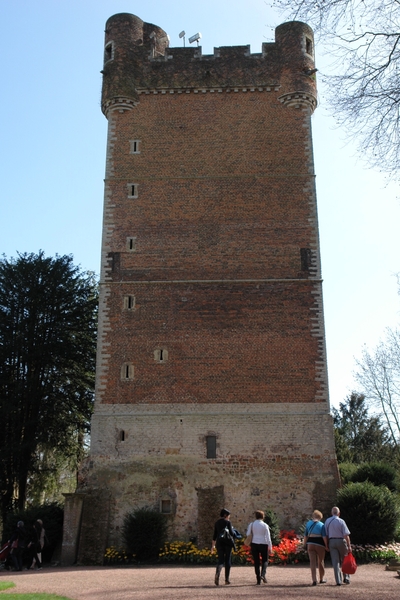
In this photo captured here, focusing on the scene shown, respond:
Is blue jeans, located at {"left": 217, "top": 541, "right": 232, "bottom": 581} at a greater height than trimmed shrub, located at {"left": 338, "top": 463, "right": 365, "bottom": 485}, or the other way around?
trimmed shrub, located at {"left": 338, "top": 463, "right": 365, "bottom": 485}

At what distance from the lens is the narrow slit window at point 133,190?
23.1 meters

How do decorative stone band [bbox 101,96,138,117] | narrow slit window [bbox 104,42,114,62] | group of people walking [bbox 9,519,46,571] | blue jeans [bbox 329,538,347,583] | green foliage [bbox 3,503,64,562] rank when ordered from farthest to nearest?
narrow slit window [bbox 104,42,114,62] < decorative stone band [bbox 101,96,138,117] < green foliage [bbox 3,503,64,562] < group of people walking [bbox 9,519,46,571] < blue jeans [bbox 329,538,347,583]

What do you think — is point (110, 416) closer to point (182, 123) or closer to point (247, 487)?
point (247, 487)

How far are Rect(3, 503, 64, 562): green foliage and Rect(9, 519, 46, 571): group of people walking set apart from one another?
2.17 feet

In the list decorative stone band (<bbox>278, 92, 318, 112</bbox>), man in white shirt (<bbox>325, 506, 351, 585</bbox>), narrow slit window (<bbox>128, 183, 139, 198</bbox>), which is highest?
decorative stone band (<bbox>278, 92, 318, 112</bbox>)

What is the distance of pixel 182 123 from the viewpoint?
23844 mm

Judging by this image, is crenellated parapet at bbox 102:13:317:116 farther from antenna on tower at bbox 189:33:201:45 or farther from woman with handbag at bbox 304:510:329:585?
woman with handbag at bbox 304:510:329:585

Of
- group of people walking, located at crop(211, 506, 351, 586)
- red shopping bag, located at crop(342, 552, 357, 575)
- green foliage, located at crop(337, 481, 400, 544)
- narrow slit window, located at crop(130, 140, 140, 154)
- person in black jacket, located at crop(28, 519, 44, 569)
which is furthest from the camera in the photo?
narrow slit window, located at crop(130, 140, 140, 154)

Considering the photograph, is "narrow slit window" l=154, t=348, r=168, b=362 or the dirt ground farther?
"narrow slit window" l=154, t=348, r=168, b=362

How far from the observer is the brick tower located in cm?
1984

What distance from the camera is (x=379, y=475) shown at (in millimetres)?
21094

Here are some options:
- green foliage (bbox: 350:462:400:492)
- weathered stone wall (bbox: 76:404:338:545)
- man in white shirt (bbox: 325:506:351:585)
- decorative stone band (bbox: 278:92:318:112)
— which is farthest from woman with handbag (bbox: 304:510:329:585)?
decorative stone band (bbox: 278:92:318:112)

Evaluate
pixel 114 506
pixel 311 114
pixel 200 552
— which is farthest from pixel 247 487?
pixel 311 114

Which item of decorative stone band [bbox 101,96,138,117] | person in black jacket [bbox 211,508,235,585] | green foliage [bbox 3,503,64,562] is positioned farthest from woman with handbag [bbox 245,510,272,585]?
decorative stone band [bbox 101,96,138,117]
